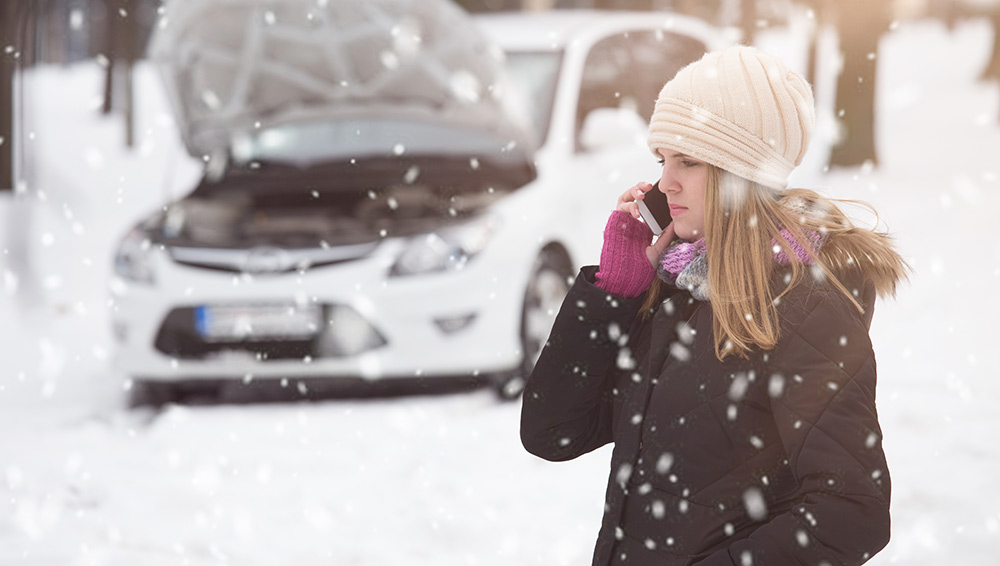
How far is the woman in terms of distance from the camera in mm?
1676

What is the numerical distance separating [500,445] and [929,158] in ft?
36.7

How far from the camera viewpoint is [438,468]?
186 inches

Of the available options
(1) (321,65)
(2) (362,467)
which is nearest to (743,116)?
(2) (362,467)

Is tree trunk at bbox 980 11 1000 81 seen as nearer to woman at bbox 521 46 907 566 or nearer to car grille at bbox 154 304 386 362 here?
car grille at bbox 154 304 386 362

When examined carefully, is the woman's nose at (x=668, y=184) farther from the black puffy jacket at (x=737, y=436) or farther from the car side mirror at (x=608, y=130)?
the car side mirror at (x=608, y=130)

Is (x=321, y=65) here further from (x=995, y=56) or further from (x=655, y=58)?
(x=995, y=56)

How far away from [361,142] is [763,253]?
15.1 ft

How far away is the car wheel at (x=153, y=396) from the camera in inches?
233

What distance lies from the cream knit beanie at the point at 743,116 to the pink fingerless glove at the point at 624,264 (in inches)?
6.8

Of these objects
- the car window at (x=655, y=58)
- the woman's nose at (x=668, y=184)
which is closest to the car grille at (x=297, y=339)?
the car window at (x=655, y=58)

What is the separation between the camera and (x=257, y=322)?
539 cm

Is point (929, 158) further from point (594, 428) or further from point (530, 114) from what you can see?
point (594, 428)

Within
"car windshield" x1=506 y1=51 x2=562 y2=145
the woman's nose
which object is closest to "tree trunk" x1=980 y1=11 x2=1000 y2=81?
"car windshield" x1=506 y1=51 x2=562 y2=145

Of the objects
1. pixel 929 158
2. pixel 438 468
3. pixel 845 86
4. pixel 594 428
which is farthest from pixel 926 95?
pixel 594 428
